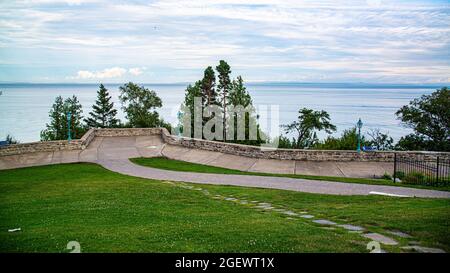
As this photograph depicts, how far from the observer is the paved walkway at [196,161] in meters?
14.8

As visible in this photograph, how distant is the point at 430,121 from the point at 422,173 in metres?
17.5

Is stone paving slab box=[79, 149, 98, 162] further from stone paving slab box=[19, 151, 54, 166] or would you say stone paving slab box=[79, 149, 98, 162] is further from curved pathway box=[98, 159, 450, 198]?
curved pathway box=[98, 159, 450, 198]

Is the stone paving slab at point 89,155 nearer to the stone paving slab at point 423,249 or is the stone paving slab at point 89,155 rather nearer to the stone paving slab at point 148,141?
the stone paving slab at point 148,141

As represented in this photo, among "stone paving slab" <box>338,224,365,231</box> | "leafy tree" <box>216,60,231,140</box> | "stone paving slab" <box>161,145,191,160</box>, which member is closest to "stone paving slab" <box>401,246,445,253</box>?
"stone paving slab" <box>338,224,365,231</box>

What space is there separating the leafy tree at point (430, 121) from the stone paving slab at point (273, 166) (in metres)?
17.9

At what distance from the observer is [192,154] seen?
23469 millimetres

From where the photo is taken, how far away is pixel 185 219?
30.4 feet

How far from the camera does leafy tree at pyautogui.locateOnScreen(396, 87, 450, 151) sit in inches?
1265

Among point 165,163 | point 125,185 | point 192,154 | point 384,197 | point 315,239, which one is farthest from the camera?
point 192,154

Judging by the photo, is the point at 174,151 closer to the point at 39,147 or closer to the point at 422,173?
the point at 39,147

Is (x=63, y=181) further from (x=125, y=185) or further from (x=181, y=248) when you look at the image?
(x=181, y=248)
